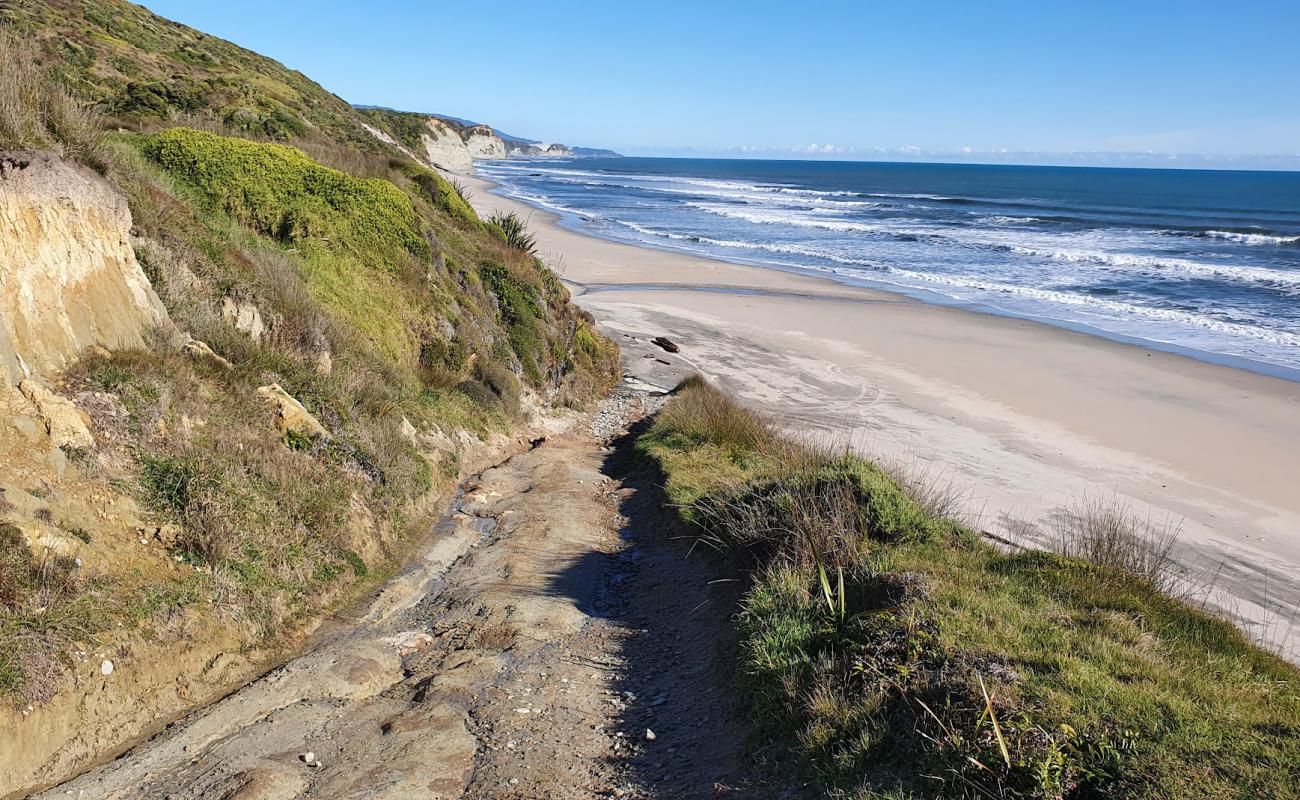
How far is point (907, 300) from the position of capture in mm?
31062

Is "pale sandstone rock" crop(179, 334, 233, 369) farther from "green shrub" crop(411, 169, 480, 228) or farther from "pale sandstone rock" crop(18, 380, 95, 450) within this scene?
"green shrub" crop(411, 169, 480, 228)

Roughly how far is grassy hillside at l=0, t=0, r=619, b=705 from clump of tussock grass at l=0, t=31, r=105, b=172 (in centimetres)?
3

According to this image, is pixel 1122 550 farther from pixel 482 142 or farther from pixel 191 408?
pixel 482 142

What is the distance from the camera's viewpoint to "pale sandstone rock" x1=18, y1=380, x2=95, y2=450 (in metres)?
5.77

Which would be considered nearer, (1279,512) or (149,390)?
(149,390)

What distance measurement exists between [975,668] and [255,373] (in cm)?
699

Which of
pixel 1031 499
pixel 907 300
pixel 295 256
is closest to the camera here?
pixel 295 256

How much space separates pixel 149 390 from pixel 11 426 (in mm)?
1175

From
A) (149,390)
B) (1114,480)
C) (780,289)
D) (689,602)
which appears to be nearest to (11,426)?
(149,390)

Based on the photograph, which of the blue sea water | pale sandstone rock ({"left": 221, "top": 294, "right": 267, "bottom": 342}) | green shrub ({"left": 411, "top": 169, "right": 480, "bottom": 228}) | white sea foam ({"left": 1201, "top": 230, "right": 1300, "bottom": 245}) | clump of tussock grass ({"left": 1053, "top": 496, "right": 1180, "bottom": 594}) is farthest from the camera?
white sea foam ({"left": 1201, "top": 230, "right": 1300, "bottom": 245})

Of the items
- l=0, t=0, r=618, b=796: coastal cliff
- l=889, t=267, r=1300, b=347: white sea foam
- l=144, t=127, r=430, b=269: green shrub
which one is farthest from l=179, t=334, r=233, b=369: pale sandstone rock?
l=889, t=267, r=1300, b=347: white sea foam

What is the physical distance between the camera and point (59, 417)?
5852mm

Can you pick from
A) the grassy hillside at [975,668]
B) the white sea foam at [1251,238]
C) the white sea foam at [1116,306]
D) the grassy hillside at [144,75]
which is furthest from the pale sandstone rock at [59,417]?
the white sea foam at [1251,238]

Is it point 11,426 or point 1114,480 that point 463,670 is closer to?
point 11,426
